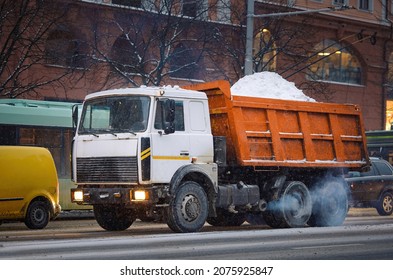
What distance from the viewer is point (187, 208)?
2030 centimetres

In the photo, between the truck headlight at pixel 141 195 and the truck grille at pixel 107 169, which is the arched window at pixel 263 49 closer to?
the truck grille at pixel 107 169

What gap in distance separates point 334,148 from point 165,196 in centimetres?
540

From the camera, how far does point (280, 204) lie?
2239 cm

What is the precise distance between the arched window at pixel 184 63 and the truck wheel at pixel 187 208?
1769 cm

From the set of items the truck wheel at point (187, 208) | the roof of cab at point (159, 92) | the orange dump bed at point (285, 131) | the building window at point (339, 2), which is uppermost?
the building window at point (339, 2)

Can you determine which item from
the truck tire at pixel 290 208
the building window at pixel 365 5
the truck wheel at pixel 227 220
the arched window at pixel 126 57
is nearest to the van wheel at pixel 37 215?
the truck wheel at pixel 227 220

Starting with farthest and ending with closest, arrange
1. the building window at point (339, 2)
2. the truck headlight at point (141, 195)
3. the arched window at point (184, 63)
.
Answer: the building window at point (339, 2) < the arched window at point (184, 63) < the truck headlight at point (141, 195)

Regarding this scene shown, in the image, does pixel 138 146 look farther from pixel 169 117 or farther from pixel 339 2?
pixel 339 2

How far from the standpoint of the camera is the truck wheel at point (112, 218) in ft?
71.0

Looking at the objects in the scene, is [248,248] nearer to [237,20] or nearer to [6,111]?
[6,111]

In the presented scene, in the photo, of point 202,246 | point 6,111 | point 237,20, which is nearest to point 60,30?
point 237,20

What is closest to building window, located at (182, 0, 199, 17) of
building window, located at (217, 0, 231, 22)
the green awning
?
building window, located at (217, 0, 231, 22)

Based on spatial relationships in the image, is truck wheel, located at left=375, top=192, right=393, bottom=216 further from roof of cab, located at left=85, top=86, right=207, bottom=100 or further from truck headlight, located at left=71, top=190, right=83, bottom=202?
truck headlight, located at left=71, top=190, right=83, bottom=202

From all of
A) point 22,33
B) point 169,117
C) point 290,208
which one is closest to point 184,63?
point 22,33
